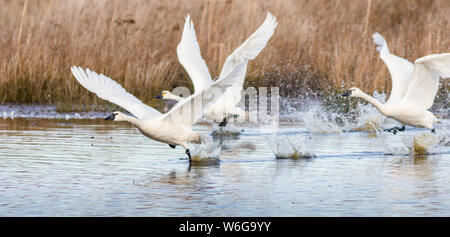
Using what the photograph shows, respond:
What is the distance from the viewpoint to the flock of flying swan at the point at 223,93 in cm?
1002

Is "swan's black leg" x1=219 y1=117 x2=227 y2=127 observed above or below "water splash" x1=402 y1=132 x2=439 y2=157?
above

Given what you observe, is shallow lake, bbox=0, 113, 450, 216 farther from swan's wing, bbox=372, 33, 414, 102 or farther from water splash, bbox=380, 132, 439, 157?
swan's wing, bbox=372, 33, 414, 102

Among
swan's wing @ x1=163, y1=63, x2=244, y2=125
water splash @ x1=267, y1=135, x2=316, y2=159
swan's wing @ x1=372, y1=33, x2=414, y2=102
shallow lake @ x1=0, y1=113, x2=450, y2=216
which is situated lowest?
shallow lake @ x1=0, y1=113, x2=450, y2=216

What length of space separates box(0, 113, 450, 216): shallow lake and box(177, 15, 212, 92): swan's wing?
38.8 inches

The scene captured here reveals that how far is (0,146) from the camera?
11320mm

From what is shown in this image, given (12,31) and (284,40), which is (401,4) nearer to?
(284,40)

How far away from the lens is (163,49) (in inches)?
722

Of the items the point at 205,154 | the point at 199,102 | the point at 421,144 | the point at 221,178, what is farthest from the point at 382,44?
the point at 221,178

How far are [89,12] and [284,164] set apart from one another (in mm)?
9955

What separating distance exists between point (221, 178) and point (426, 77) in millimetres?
4217

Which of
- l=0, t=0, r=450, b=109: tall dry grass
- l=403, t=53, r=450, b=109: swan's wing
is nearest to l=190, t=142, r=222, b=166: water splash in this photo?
l=403, t=53, r=450, b=109: swan's wing

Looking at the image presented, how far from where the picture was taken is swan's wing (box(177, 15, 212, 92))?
12.9 m

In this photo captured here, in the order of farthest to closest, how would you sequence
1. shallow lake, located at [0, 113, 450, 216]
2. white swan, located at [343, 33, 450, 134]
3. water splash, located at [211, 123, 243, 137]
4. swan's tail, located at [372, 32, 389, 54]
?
water splash, located at [211, 123, 243, 137] → swan's tail, located at [372, 32, 389, 54] → white swan, located at [343, 33, 450, 134] → shallow lake, located at [0, 113, 450, 216]

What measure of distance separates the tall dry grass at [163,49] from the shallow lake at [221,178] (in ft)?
12.3
